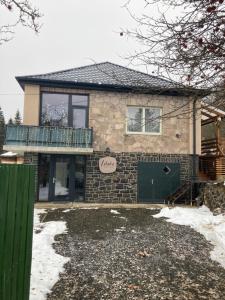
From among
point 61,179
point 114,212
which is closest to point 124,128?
point 61,179

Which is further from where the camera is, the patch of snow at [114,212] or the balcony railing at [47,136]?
the balcony railing at [47,136]

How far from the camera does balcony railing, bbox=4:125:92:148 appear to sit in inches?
570

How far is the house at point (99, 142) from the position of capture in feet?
49.6

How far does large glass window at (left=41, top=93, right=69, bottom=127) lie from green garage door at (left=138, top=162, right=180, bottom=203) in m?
4.54

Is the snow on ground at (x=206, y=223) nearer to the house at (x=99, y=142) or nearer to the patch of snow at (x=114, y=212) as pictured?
the patch of snow at (x=114, y=212)

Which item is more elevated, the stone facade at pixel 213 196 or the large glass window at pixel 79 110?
the large glass window at pixel 79 110

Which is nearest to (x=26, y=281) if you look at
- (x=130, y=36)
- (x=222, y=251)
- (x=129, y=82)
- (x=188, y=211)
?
(x=129, y=82)

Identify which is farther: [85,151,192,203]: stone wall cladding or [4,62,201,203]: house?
[85,151,192,203]: stone wall cladding

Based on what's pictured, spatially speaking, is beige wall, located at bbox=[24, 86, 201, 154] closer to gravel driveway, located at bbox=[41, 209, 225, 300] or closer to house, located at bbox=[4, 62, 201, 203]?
house, located at bbox=[4, 62, 201, 203]

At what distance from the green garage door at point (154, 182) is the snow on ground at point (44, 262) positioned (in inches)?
279

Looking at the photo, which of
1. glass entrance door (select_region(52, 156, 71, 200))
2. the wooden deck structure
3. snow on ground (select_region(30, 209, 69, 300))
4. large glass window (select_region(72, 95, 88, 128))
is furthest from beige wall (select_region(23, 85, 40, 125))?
the wooden deck structure

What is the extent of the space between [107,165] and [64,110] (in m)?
3.45

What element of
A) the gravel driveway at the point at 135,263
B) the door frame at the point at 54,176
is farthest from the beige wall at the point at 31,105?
the gravel driveway at the point at 135,263

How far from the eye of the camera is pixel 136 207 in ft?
47.0
